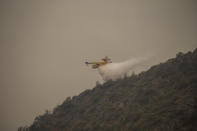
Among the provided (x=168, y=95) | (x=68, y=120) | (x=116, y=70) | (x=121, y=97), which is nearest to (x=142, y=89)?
(x=121, y=97)

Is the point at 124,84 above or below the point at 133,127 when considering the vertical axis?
above

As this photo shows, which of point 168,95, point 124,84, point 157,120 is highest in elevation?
point 124,84

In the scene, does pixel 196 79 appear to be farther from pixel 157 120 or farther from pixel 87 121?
pixel 87 121

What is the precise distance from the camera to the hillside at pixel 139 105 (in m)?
51.0

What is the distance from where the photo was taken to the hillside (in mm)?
50978

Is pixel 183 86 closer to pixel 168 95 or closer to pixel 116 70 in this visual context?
pixel 168 95

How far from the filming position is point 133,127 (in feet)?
175

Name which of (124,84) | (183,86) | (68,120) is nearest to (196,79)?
(183,86)

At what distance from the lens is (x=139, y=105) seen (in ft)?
213

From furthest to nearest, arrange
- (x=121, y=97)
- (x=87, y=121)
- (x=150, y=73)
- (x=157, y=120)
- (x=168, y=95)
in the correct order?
(x=150, y=73) → (x=121, y=97) → (x=87, y=121) → (x=168, y=95) → (x=157, y=120)

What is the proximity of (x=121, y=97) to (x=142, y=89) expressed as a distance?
5.66 m

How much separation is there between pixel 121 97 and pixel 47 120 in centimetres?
2115

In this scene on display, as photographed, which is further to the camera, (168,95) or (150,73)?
(150,73)

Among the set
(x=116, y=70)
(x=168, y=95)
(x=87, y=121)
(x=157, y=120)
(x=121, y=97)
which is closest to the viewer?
(x=157, y=120)
